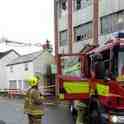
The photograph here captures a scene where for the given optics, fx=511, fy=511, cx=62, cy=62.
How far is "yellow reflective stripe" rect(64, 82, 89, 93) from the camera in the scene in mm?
14633

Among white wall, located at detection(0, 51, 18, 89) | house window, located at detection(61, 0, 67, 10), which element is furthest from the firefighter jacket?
white wall, located at detection(0, 51, 18, 89)

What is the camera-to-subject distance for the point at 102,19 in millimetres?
42000

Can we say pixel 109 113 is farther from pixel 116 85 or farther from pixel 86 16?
pixel 86 16

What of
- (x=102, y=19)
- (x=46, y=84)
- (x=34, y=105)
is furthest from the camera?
(x=46, y=84)

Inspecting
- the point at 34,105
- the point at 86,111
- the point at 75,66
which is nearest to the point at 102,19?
the point at 75,66

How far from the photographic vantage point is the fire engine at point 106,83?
12.4m

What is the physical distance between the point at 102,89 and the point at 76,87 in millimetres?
1571

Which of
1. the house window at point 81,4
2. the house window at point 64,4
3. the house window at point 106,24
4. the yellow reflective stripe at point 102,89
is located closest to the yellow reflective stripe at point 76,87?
the yellow reflective stripe at point 102,89

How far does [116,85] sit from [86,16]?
3364 cm

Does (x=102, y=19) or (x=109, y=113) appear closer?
(x=109, y=113)

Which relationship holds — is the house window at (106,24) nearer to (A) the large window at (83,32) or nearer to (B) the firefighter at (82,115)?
(A) the large window at (83,32)

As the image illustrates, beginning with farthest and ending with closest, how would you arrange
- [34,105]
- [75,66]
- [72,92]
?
1. [75,66]
2. [72,92]
3. [34,105]

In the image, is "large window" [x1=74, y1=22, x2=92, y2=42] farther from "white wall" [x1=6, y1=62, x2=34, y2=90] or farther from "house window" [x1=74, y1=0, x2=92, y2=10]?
"white wall" [x1=6, y1=62, x2=34, y2=90]

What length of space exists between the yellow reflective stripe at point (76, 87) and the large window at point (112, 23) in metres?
23.8
